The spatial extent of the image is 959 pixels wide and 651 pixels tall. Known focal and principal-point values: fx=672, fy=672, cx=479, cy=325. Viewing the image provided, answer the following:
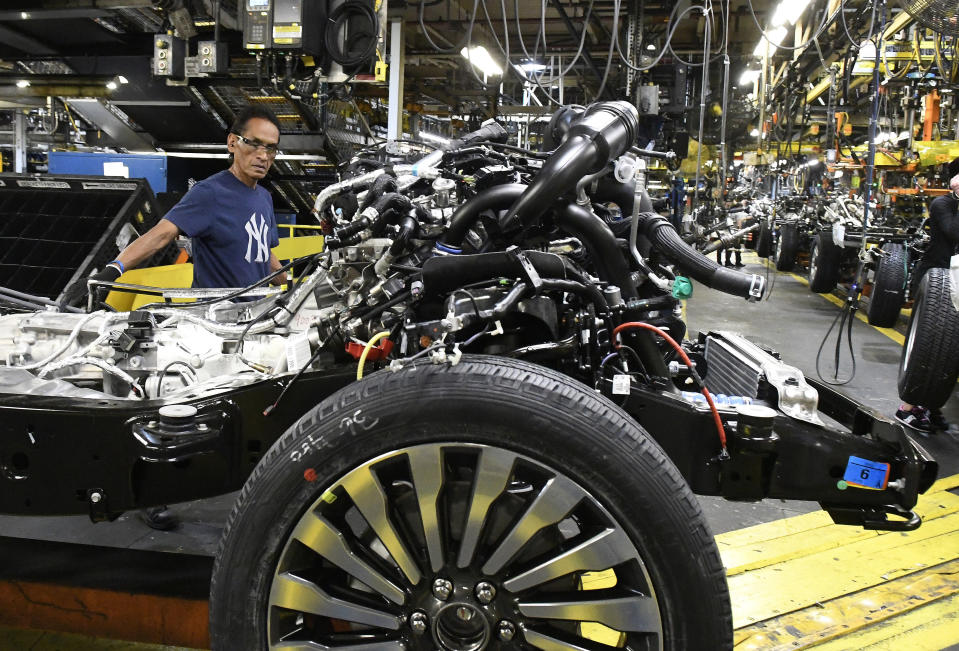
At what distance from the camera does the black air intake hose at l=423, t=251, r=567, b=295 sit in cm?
166

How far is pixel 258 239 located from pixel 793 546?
2.98m

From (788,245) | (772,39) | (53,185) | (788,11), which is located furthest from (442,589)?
(788,245)

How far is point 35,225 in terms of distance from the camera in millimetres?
4375

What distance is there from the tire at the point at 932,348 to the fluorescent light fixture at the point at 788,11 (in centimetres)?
313

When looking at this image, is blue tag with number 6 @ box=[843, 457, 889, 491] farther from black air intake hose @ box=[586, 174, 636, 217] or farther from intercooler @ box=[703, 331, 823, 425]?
black air intake hose @ box=[586, 174, 636, 217]

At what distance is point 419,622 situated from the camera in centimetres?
138

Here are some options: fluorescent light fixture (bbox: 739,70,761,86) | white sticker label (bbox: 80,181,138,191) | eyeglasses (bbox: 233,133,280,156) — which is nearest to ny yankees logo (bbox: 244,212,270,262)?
eyeglasses (bbox: 233,133,280,156)

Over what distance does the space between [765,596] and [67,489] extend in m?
2.34

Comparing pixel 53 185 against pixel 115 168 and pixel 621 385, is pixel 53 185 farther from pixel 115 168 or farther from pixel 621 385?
pixel 621 385

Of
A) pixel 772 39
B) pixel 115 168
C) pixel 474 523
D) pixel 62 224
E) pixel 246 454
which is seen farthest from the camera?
pixel 772 39

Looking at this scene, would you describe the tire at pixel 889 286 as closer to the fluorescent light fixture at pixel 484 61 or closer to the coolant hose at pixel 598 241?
the fluorescent light fixture at pixel 484 61

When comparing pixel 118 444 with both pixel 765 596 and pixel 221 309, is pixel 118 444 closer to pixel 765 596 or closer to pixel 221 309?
pixel 221 309

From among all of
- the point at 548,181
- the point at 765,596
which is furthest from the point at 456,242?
the point at 765,596

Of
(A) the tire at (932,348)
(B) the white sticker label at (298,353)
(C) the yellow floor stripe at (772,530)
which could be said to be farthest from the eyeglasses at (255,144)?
(A) the tire at (932,348)
